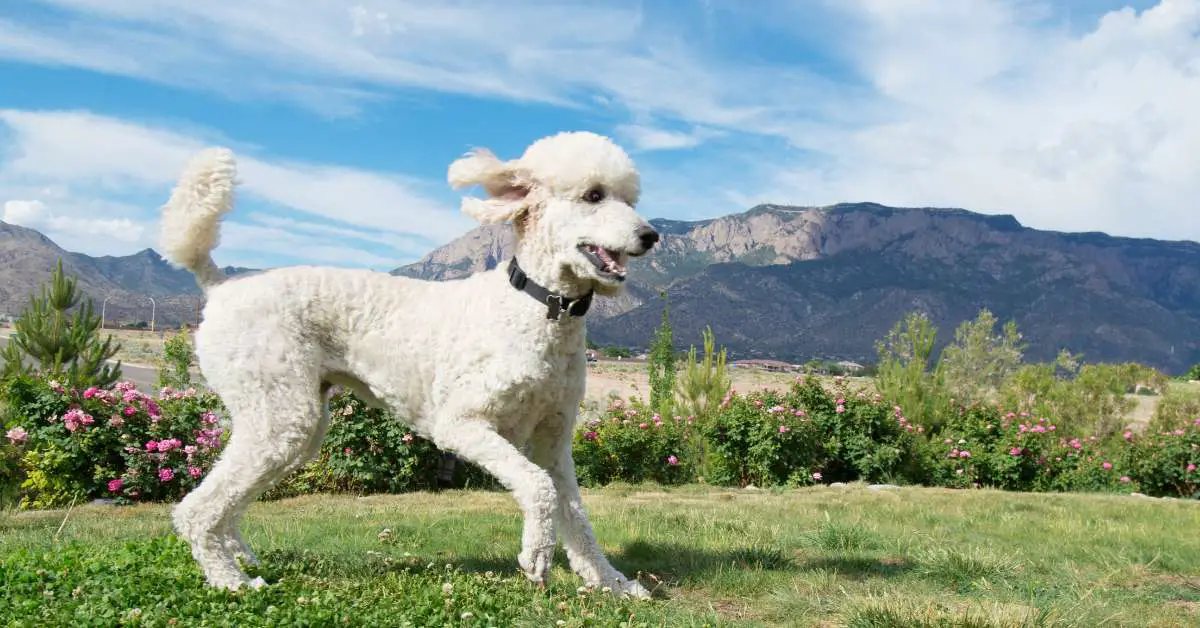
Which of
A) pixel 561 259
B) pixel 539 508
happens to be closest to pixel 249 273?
pixel 561 259

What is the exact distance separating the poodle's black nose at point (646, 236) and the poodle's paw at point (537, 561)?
53.4 inches

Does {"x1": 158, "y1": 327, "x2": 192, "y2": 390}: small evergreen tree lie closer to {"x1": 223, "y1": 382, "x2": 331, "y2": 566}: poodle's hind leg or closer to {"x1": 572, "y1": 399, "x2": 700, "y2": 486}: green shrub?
{"x1": 572, "y1": 399, "x2": 700, "y2": 486}: green shrub

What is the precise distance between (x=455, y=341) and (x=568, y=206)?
0.82 metres

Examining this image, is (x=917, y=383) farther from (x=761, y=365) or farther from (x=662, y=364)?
(x=761, y=365)

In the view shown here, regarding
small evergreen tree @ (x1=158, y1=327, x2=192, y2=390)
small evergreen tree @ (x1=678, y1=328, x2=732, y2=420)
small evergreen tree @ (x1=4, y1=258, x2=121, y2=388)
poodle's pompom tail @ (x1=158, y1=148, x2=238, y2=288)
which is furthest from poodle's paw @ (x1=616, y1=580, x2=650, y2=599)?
small evergreen tree @ (x1=158, y1=327, x2=192, y2=390)

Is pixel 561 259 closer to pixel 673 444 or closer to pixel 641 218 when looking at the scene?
pixel 641 218

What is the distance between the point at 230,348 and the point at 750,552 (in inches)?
127

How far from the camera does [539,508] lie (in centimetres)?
364

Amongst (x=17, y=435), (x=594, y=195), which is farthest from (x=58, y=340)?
(x=594, y=195)

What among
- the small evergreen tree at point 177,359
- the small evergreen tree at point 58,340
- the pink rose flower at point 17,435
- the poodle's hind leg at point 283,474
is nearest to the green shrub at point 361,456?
the pink rose flower at point 17,435

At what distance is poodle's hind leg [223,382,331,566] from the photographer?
409 centimetres

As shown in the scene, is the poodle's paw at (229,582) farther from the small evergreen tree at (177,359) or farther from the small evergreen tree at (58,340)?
the small evergreen tree at (177,359)

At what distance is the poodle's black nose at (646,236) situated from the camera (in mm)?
3605

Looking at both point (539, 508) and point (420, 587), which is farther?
point (420, 587)
